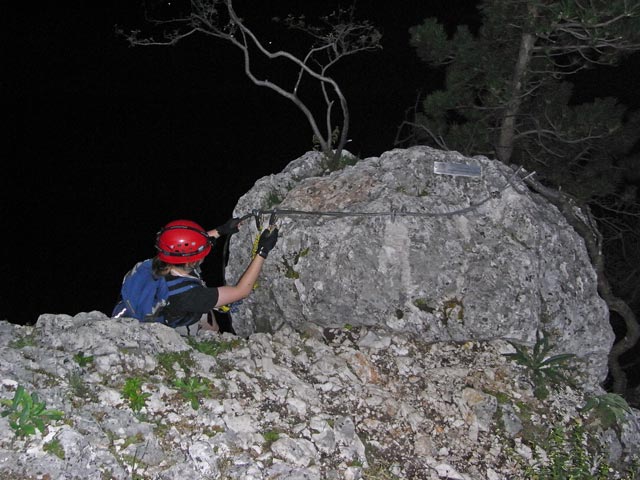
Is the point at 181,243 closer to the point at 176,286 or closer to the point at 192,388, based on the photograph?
the point at 176,286

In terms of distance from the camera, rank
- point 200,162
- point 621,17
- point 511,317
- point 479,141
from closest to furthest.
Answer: point 511,317 < point 621,17 < point 479,141 < point 200,162

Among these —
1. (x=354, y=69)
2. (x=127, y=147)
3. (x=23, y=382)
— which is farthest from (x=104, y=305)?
(x=354, y=69)

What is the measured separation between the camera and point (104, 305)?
40.3 metres

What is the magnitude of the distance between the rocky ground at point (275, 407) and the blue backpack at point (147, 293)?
200 mm

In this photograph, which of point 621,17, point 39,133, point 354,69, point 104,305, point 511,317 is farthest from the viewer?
point 354,69

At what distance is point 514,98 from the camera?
8.78m

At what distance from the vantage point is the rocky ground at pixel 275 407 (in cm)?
338

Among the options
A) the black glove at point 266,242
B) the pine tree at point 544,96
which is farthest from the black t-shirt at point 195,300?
the pine tree at point 544,96

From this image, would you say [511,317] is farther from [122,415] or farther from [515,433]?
[122,415]

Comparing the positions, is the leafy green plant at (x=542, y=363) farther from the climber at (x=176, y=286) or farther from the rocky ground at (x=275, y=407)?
the climber at (x=176, y=286)

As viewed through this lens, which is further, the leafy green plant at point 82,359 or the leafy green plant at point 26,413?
the leafy green plant at point 82,359

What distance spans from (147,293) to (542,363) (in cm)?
384

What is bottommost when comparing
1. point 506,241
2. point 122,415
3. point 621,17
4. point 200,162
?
point 200,162

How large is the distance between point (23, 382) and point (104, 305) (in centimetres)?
4002
